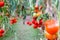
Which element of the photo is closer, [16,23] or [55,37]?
[55,37]

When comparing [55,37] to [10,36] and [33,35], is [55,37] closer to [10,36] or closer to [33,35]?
[33,35]

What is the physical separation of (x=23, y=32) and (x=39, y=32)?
0.29 feet

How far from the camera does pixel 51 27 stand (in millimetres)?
875

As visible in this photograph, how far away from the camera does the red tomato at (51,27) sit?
87 cm

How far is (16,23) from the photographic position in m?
0.99

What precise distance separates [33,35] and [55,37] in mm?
132

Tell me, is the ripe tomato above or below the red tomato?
below

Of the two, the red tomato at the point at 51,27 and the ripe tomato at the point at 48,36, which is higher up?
the red tomato at the point at 51,27

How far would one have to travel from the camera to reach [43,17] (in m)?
0.93

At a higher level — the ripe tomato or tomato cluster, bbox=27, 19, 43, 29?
tomato cluster, bbox=27, 19, 43, 29

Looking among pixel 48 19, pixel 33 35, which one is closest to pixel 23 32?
pixel 33 35

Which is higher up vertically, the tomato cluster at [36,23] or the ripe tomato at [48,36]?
the tomato cluster at [36,23]

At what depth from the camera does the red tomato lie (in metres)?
0.87

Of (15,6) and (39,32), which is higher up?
(15,6)
